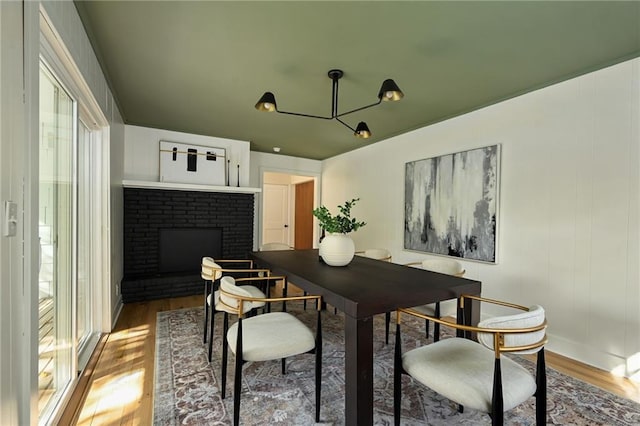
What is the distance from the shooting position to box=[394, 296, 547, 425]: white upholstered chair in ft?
3.76

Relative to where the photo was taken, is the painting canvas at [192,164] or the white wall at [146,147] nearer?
the white wall at [146,147]

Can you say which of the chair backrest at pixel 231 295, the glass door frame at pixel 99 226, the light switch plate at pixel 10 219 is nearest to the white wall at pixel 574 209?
the chair backrest at pixel 231 295

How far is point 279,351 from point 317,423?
18.1 inches

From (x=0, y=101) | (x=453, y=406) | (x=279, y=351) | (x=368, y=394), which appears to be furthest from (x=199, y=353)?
(x=0, y=101)

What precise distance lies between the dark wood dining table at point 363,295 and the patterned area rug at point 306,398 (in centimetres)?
45

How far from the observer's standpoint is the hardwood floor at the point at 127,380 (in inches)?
65.4

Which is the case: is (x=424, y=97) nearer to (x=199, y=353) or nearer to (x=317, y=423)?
(x=317, y=423)

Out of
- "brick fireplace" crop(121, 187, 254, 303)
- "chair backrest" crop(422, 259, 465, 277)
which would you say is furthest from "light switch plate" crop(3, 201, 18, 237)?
"brick fireplace" crop(121, 187, 254, 303)

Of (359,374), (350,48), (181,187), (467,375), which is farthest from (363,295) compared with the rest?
(181,187)

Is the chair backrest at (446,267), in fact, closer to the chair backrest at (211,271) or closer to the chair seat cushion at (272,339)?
the chair seat cushion at (272,339)

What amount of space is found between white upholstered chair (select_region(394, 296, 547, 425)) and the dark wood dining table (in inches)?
6.7

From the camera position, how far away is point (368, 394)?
134cm

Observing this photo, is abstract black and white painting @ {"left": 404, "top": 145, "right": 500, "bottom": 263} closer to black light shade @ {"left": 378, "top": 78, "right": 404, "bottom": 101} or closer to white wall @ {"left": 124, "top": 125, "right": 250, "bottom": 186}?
black light shade @ {"left": 378, "top": 78, "right": 404, "bottom": 101}

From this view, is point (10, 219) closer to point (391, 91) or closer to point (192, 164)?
point (391, 91)
